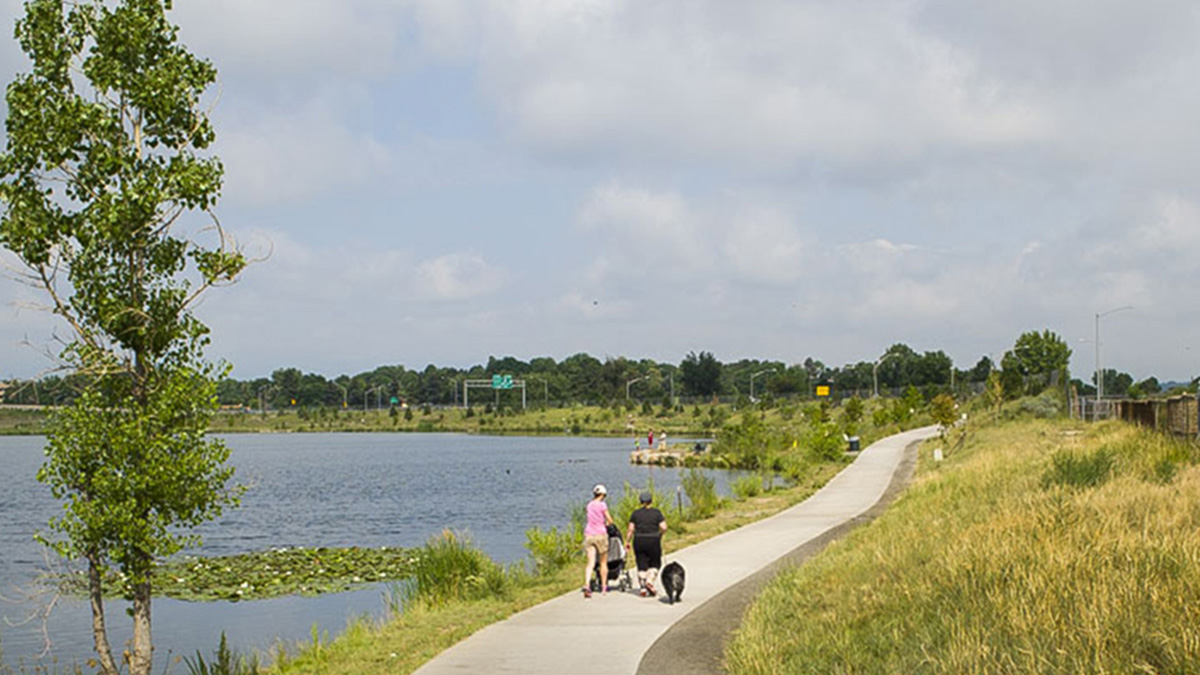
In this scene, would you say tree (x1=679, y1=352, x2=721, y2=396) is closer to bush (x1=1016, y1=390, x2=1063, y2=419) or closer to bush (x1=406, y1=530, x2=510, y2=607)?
bush (x1=1016, y1=390, x2=1063, y2=419)

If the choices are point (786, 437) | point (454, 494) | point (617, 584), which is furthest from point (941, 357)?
point (617, 584)

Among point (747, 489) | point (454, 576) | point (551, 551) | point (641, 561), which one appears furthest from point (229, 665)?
point (747, 489)

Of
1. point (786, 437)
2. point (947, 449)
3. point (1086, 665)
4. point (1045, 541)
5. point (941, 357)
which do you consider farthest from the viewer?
point (941, 357)

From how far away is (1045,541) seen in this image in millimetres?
12578

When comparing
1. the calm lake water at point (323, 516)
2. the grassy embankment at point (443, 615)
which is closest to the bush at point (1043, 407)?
the calm lake water at point (323, 516)

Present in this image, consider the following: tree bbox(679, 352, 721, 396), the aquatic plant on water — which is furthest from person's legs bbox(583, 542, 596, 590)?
tree bbox(679, 352, 721, 396)

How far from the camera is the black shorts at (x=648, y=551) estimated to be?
1656 centimetres

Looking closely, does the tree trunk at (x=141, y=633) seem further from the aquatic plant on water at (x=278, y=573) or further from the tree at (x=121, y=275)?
the aquatic plant on water at (x=278, y=573)

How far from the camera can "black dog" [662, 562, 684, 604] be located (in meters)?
15.7

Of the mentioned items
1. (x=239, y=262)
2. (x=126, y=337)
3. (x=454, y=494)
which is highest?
(x=239, y=262)

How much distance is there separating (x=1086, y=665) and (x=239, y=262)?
11.2m

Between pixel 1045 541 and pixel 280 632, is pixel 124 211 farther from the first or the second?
pixel 1045 541

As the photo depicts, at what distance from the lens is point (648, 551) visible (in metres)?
16.6

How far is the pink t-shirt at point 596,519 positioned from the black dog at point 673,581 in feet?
4.64
